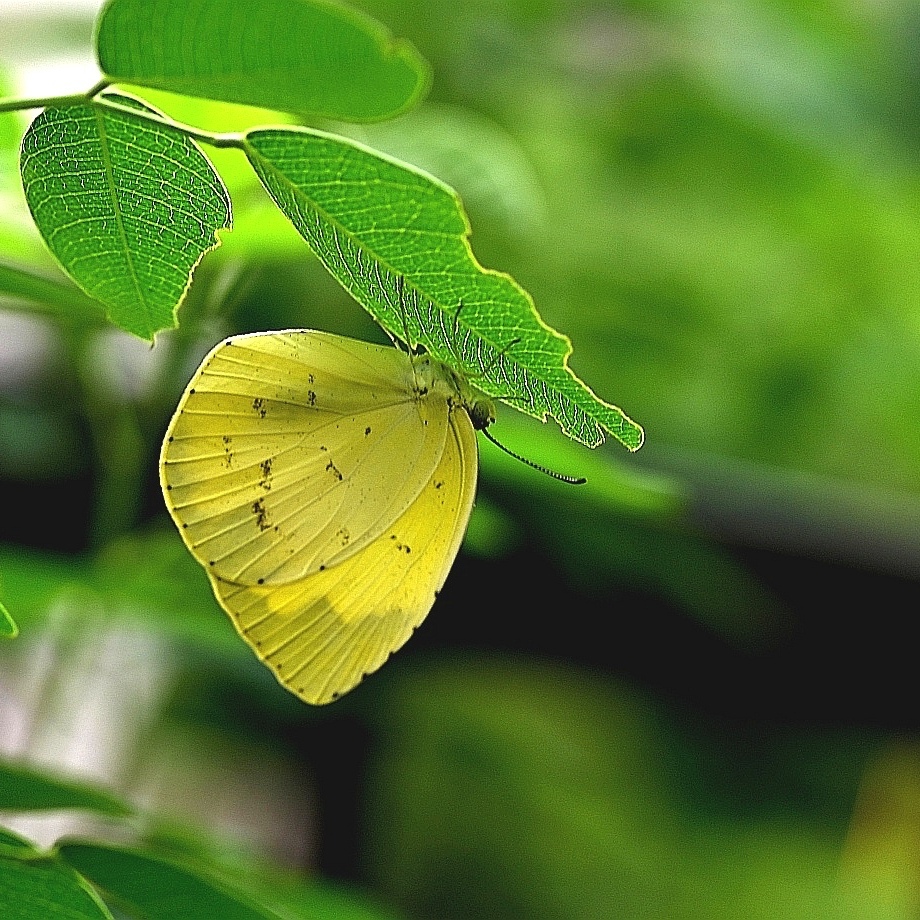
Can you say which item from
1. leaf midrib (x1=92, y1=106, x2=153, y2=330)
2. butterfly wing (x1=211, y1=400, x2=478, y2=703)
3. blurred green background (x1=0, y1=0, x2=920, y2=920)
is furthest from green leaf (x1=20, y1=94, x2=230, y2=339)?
blurred green background (x1=0, y1=0, x2=920, y2=920)

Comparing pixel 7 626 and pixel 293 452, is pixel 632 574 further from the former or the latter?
pixel 7 626

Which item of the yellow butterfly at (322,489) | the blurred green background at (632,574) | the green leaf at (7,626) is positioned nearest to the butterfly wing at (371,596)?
the yellow butterfly at (322,489)

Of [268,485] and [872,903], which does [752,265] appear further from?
[268,485]

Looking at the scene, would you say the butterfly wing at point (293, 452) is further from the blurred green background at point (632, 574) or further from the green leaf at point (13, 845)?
the blurred green background at point (632, 574)

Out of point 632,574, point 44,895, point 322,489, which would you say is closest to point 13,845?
point 44,895

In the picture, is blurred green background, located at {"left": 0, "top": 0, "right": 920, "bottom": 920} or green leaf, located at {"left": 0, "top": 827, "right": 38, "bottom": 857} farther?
blurred green background, located at {"left": 0, "top": 0, "right": 920, "bottom": 920}

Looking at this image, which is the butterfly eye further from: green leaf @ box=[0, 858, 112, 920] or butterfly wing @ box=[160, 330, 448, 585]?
green leaf @ box=[0, 858, 112, 920]
